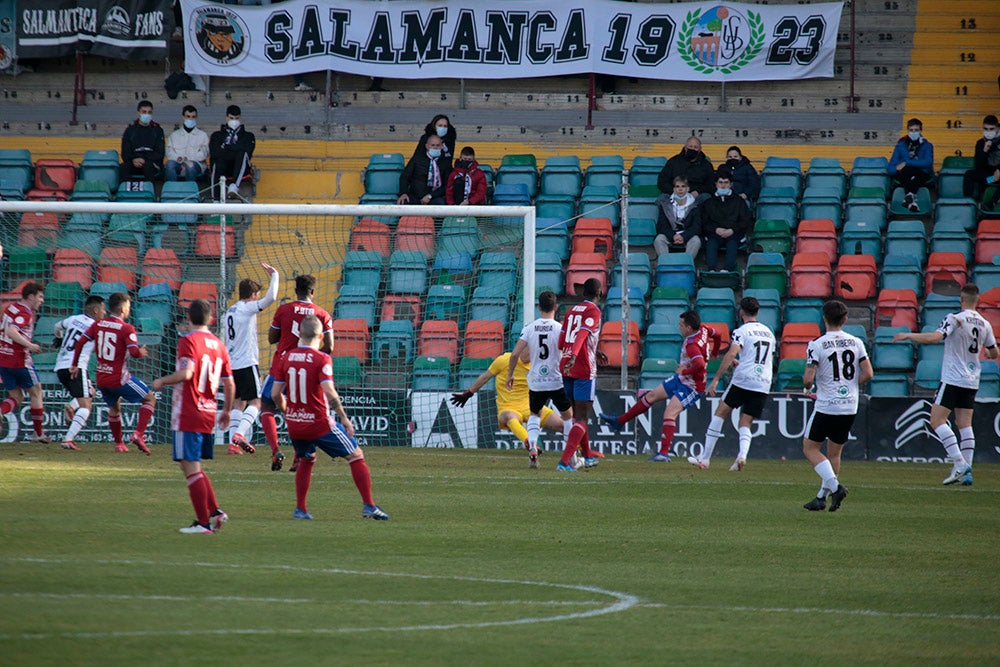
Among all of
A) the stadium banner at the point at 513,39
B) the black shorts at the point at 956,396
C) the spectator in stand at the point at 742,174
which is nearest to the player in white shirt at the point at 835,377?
the black shorts at the point at 956,396

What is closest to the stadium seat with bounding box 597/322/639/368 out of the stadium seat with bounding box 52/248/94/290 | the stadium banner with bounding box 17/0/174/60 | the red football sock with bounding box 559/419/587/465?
the red football sock with bounding box 559/419/587/465

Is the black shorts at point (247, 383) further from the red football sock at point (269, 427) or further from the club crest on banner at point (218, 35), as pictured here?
the club crest on banner at point (218, 35)

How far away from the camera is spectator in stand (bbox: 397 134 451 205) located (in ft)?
72.7

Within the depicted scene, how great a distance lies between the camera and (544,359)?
15828mm

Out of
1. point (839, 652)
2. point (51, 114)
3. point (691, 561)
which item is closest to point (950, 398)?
point (691, 561)

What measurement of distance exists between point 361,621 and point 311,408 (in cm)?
388

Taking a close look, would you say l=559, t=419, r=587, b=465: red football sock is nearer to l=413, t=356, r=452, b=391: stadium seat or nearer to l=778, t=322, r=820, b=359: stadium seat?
l=413, t=356, r=452, b=391: stadium seat

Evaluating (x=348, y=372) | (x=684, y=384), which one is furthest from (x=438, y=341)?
(x=684, y=384)

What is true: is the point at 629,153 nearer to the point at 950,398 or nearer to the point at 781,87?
the point at 781,87

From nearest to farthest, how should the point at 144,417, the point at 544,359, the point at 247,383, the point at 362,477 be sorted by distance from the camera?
1. the point at 362,477
2. the point at 544,359
3. the point at 247,383
4. the point at 144,417

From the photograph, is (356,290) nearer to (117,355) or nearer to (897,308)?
(117,355)

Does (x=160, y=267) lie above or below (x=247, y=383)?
above

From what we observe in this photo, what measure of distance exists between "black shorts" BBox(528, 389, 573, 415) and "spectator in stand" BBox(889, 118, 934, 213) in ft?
29.5

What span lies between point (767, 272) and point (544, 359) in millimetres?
6562
